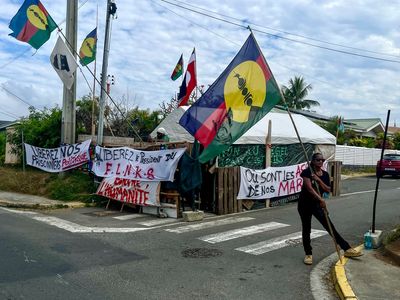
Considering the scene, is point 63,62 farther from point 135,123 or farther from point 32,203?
point 135,123

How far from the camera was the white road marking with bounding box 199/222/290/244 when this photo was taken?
28.7 ft

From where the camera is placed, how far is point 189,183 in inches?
446

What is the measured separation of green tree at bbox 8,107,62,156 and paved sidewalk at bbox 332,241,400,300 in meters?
13.1

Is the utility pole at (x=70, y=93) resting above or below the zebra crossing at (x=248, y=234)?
above

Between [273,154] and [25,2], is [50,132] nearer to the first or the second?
[25,2]


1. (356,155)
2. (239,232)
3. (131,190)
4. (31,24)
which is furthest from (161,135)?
(356,155)

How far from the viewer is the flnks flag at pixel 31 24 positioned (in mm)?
13688

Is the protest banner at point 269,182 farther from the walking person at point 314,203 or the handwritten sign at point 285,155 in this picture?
the walking person at point 314,203

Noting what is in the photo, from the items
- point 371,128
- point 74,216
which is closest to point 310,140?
point 74,216

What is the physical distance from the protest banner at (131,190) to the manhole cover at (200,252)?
3.80 meters

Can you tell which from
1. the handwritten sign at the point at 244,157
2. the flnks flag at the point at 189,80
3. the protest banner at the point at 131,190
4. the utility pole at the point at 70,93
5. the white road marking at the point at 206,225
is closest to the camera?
the white road marking at the point at 206,225

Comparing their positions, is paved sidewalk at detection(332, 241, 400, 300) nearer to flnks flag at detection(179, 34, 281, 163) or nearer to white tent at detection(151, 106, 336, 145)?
flnks flag at detection(179, 34, 281, 163)

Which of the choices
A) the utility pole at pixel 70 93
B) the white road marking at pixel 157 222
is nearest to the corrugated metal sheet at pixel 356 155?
the utility pole at pixel 70 93

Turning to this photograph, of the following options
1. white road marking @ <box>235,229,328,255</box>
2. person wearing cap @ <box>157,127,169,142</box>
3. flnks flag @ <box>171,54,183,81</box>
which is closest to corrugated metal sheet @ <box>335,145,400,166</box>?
flnks flag @ <box>171,54,183,81</box>
